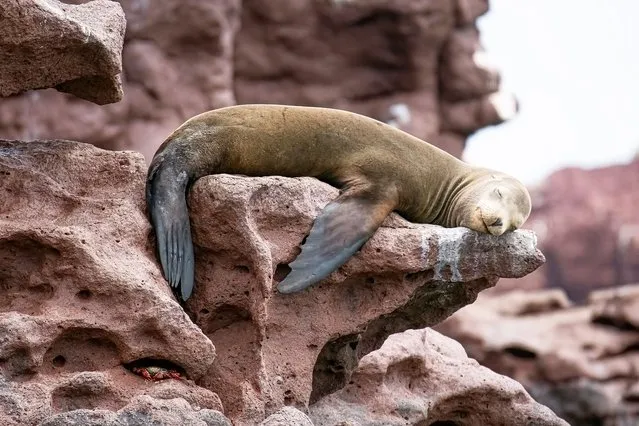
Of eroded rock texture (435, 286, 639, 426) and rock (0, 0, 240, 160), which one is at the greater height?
rock (0, 0, 240, 160)

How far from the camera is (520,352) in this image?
11.2 m

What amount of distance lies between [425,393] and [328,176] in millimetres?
1090

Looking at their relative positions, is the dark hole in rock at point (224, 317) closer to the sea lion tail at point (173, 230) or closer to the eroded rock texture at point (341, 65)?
the sea lion tail at point (173, 230)

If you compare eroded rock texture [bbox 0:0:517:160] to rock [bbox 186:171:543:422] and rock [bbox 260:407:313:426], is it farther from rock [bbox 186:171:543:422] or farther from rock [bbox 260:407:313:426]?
rock [bbox 260:407:313:426]

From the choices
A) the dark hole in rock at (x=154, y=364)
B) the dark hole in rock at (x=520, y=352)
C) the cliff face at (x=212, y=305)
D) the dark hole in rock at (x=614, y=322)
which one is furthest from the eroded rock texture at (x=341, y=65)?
the dark hole in rock at (x=154, y=364)

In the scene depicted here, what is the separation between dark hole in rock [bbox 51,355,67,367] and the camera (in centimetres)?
374

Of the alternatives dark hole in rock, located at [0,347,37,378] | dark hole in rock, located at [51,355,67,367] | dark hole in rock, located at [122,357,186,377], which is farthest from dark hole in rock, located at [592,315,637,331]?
dark hole in rock, located at [0,347,37,378]

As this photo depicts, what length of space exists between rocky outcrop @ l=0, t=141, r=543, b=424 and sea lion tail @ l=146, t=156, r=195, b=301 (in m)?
0.05

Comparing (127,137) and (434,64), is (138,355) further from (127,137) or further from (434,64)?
(434,64)

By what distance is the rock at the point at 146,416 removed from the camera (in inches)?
130

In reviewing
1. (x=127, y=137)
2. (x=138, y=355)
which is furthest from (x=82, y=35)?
(x=127, y=137)

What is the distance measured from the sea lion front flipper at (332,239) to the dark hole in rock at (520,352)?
712 centimetres

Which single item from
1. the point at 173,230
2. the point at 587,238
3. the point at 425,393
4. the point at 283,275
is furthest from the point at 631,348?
the point at 587,238

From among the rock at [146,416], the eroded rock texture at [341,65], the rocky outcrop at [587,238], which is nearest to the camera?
the rock at [146,416]
